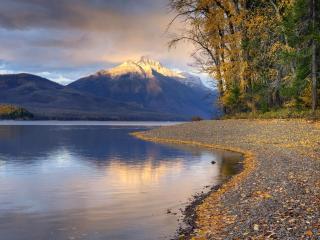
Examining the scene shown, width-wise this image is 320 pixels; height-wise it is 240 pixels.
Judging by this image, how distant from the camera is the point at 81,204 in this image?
18.7 m

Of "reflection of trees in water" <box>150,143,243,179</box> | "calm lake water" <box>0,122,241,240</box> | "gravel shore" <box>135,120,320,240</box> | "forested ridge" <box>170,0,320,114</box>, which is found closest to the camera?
"gravel shore" <box>135,120,320,240</box>

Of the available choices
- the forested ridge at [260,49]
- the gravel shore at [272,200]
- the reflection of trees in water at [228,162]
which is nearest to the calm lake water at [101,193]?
the reflection of trees in water at [228,162]

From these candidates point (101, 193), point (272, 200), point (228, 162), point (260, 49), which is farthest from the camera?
point (260, 49)

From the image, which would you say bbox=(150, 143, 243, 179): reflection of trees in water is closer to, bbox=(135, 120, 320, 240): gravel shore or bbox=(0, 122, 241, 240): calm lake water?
bbox=(0, 122, 241, 240): calm lake water

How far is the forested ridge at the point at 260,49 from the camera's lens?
4531 cm

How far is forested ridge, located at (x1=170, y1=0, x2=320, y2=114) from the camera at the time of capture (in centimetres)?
4531

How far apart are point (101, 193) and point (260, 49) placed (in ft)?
122

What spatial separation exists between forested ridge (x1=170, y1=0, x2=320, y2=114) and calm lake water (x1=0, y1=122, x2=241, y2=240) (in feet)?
46.7

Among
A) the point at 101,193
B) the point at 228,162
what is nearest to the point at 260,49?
the point at 228,162

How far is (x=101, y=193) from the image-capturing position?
70.5ft

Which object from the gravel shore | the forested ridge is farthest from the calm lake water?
the forested ridge

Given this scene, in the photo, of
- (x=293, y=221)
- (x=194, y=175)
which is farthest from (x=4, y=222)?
(x=194, y=175)

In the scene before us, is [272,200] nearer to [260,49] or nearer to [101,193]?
[101,193]

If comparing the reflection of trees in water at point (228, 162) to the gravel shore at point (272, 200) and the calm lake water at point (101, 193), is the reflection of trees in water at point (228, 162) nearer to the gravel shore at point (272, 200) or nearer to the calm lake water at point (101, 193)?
the calm lake water at point (101, 193)
